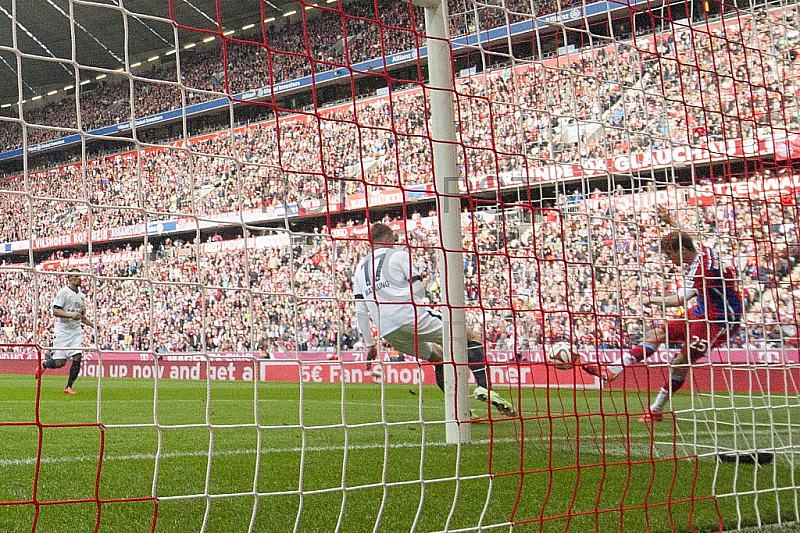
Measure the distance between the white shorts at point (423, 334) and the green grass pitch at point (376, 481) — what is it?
63 cm

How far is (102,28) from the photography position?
24.9 m

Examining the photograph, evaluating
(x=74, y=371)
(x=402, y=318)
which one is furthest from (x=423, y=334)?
(x=74, y=371)

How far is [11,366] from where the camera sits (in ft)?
66.3

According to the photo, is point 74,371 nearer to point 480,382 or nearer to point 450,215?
point 480,382

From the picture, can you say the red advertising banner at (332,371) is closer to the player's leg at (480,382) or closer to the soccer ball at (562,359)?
the player's leg at (480,382)

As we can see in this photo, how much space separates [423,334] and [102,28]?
22836mm

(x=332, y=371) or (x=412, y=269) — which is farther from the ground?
(x=412, y=269)

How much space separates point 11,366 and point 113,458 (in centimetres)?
1801

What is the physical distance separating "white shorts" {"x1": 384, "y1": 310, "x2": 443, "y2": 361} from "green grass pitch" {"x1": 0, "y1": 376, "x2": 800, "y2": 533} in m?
0.63

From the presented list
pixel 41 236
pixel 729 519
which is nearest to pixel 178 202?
pixel 41 236

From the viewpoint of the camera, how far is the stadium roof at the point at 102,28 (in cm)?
2344

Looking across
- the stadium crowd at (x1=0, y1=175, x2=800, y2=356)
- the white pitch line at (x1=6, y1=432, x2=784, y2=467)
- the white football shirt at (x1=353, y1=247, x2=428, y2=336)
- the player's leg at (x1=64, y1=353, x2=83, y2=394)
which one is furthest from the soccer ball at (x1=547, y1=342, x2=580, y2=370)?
the player's leg at (x1=64, y1=353, x2=83, y2=394)

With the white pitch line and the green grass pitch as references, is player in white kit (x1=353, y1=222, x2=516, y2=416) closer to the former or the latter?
the green grass pitch

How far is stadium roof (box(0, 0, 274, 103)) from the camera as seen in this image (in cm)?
2344
